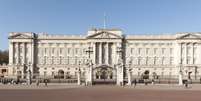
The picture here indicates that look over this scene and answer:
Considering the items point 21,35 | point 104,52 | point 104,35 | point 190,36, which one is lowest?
point 104,52

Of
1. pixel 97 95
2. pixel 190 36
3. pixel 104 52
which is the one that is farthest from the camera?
pixel 104 52

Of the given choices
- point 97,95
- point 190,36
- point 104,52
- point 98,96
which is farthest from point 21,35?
point 98,96

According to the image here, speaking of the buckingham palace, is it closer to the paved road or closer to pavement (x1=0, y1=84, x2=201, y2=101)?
pavement (x1=0, y1=84, x2=201, y2=101)

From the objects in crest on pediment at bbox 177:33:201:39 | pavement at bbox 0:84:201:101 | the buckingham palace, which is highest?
crest on pediment at bbox 177:33:201:39

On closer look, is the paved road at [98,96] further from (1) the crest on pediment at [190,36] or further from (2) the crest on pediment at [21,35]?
(2) the crest on pediment at [21,35]

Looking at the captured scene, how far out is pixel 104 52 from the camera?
137 metres

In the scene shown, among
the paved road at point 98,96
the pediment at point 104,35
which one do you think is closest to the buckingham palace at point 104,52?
the pediment at point 104,35

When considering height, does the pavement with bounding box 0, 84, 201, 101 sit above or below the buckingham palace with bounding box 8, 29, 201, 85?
below

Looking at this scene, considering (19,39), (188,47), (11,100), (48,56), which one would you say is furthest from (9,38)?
(11,100)

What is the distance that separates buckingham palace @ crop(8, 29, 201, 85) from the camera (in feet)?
439

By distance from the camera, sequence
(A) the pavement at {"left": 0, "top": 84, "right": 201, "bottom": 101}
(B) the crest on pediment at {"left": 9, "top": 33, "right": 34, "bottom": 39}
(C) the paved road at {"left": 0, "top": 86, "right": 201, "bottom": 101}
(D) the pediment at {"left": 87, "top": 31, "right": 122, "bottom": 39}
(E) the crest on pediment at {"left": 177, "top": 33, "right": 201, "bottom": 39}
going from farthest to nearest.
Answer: (B) the crest on pediment at {"left": 9, "top": 33, "right": 34, "bottom": 39} → (D) the pediment at {"left": 87, "top": 31, "right": 122, "bottom": 39} → (E) the crest on pediment at {"left": 177, "top": 33, "right": 201, "bottom": 39} → (A) the pavement at {"left": 0, "top": 84, "right": 201, "bottom": 101} → (C) the paved road at {"left": 0, "top": 86, "right": 201, "bottom": 101}

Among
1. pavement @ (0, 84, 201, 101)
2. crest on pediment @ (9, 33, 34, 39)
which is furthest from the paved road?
crest on pediment @ (9, 33, 34, 39)

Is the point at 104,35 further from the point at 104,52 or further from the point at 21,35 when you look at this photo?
the point at 21,35

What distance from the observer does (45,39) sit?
451 feet
